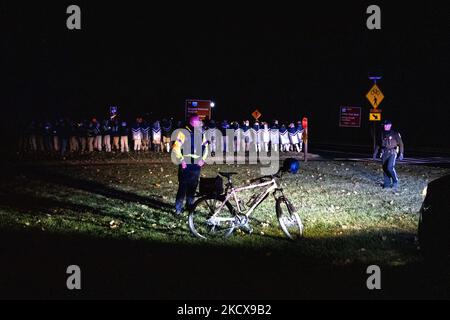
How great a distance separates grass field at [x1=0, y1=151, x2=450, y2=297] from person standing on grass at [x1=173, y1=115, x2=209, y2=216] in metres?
0.76

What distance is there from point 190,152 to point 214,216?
1.97 meters

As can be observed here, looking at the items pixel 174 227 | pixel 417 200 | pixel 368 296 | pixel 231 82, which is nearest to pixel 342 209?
pixel 417 200

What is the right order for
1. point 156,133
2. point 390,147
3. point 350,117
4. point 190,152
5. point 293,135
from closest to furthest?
point 190,152
point 390,147
point 156,133
point 293,135
point 350,117

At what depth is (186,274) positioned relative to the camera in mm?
6625

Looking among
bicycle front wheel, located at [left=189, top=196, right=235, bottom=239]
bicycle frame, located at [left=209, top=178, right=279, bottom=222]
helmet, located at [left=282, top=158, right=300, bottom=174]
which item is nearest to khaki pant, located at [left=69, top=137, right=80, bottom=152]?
bicycle front wheel, located at [left=189, top=196, right=235, bottom=239]

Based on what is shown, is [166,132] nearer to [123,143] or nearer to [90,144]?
[123,143]

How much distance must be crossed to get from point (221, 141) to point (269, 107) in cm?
5305

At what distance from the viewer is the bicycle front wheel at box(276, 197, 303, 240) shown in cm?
852

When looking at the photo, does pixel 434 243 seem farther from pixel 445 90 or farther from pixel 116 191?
pixel 445 90

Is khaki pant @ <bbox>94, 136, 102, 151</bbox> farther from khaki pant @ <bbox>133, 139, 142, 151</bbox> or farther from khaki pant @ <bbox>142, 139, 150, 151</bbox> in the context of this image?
khaki pant @ <bbox>142, 139, 150, 151</bbox>

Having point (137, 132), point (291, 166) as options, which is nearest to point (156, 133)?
point (137, 132)

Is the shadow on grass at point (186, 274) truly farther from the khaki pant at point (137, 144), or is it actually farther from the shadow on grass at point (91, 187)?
the khaki pant at point (137, 144)

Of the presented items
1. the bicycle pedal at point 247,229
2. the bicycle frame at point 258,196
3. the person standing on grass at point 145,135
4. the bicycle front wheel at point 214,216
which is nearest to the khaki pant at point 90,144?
the person standing on grass at point 145,135

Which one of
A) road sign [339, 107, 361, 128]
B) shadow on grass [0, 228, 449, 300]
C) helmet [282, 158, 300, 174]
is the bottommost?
shadow on grass [0, 228, 449, 300]
